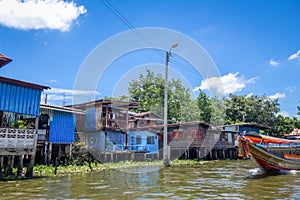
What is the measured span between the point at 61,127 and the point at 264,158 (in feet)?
42.6

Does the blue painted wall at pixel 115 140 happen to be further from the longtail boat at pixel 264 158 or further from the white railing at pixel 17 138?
the longtail boat at pixel 264 158

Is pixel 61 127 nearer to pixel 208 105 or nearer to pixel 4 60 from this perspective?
pixel 4 60

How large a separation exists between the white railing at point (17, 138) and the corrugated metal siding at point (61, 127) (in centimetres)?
472

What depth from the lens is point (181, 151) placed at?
27.8 meters

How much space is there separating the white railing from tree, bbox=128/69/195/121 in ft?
87.9

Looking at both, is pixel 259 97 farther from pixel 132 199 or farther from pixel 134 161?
pixel 132 199

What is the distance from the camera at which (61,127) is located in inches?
687

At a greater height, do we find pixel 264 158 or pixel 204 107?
pixel 204 107

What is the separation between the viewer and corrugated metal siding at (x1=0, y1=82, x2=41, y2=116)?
11.9 m

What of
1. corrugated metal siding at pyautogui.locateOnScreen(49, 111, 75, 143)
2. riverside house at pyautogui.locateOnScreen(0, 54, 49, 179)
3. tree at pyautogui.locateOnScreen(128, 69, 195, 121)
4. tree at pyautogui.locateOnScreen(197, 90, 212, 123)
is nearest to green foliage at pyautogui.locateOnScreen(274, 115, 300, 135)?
tree at pyautogui.locateOnScreen(197, 90, 212, 123)

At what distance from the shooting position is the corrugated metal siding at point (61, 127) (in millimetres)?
17047

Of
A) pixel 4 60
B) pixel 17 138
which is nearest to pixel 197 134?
pixel 17 138

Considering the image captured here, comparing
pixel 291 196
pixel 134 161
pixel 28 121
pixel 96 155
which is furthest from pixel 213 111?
pixel 291 196

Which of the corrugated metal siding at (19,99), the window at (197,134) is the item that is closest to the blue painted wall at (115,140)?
the window at (197,134)
